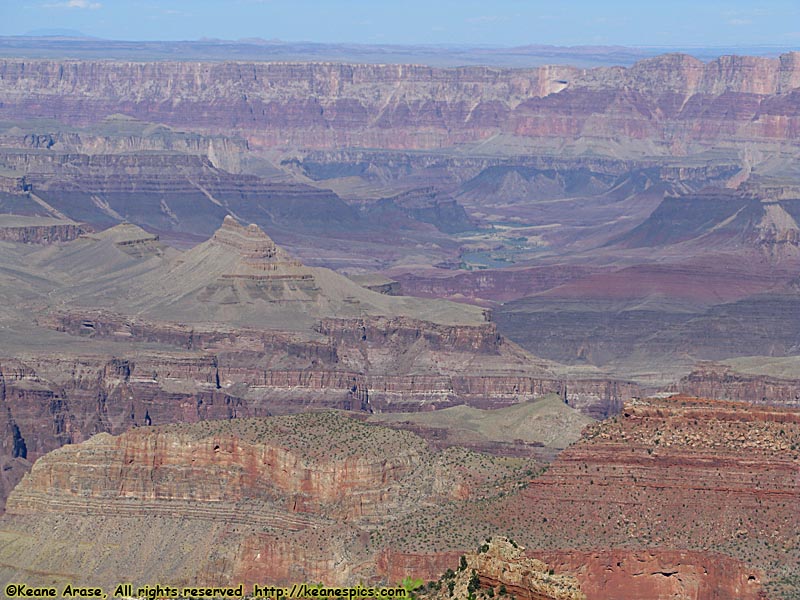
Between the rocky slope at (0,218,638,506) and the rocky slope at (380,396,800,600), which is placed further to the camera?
the rocky slope at (0,218,638,506)

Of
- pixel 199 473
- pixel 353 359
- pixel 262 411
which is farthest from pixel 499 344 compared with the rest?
pixel 199 473

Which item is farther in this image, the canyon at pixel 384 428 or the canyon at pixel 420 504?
the canyon at pixel 384 428

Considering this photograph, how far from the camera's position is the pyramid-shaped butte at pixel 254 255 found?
163125 mm

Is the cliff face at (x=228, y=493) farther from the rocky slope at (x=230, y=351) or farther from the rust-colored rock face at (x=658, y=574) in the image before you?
the rocky slope at (x=230, y=351)

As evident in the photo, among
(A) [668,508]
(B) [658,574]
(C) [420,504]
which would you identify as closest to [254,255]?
(C) [420,504]

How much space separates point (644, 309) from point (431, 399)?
165 ft

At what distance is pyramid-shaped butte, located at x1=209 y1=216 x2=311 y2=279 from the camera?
6422 inches

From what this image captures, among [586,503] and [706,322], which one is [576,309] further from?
[586,503]

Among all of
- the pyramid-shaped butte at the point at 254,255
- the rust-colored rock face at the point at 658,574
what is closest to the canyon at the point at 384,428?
the rust-colored rock face at the point at 658,574

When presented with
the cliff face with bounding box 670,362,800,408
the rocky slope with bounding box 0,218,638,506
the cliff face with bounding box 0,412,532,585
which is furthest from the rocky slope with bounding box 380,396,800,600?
the cliff face with bounding box 670,362,800,408

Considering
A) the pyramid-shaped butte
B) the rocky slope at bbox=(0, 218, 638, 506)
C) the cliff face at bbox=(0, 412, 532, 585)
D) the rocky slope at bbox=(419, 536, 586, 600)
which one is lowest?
the rocky slope at bbox=(0, 218, 638, 506)

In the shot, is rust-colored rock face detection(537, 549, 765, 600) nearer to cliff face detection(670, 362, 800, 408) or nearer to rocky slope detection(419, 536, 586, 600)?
rocky slope detection(419, 536, 586, 600)

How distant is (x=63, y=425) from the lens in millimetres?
126688

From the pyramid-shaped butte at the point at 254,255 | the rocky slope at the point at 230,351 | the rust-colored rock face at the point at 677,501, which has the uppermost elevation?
the rust-colored rock face at the point at 677,501
